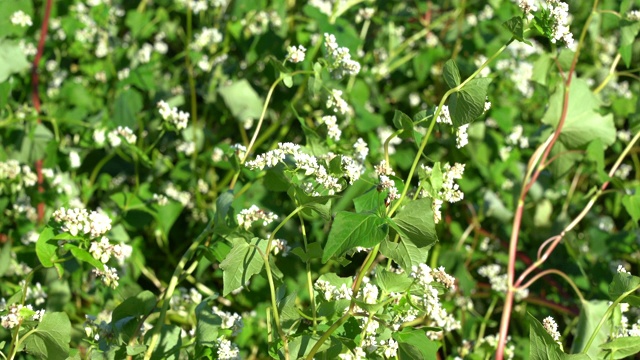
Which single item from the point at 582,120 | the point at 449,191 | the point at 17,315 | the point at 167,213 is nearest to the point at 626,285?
the point at 449,191

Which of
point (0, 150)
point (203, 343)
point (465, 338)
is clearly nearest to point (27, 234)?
point (0, 150)

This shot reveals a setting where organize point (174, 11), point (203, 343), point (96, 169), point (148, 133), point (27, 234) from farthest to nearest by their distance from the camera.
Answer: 1. point (174, 11)
2. point (148, 133)
3. point (96, 169)
4. point (27, 234)
5. point (203, 343)

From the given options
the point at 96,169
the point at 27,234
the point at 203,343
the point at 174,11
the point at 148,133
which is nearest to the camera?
the point at 203,343

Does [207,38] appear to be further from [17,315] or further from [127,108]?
[17,315]

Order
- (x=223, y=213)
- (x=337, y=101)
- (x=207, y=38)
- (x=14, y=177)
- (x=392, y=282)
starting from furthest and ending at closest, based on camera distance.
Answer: (x=207, y=38)
(x=14, y=177)
(x=337, y=101)
(x=223, y=213)
(x=392, y=282)

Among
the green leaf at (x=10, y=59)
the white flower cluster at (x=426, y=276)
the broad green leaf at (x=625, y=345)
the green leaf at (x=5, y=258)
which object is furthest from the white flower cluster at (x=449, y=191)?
the green leaf at (x=10, y=59)

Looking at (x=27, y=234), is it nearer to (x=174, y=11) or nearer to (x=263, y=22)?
(x=263, y=22)

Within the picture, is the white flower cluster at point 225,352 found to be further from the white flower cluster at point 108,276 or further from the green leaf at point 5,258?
the green leaf at point 5,258
